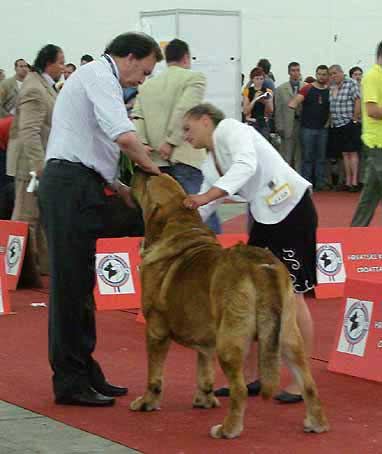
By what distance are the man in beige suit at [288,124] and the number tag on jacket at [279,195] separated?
526 inches

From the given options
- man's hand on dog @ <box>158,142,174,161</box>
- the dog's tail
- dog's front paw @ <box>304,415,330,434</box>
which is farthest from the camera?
man's hand on dog @ <box>158,142,174,161</box>

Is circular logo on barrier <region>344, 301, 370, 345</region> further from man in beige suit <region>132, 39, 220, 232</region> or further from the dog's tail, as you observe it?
man in beige suit <region>132, 39, 220, 232</region>

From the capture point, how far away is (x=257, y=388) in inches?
257

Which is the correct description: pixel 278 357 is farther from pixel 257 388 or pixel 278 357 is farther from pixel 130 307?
pixel 130 307

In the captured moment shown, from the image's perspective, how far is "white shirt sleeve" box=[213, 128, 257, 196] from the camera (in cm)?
605

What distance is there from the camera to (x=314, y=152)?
64.0 feet

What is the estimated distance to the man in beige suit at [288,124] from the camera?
1966 centimetres

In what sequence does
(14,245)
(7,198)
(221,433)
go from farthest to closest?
(7,198), (14,245), (221,433)

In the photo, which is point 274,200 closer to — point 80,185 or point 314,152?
point 80,185

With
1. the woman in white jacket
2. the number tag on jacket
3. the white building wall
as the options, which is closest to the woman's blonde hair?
the woman in white jacket

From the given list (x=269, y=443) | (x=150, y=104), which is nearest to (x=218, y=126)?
(x=269, y=443)

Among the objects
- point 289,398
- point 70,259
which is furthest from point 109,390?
point 289,398

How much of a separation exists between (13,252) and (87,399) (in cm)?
402

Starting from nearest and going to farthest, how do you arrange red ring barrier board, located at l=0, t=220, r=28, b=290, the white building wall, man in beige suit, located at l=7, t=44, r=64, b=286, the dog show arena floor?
the dog show arena floor → man in beige suit, located at l=7, t=44, r=64, b=286 → red ring barrier board, located at l=0, t=220, r=28, b=290 → the white building wall
